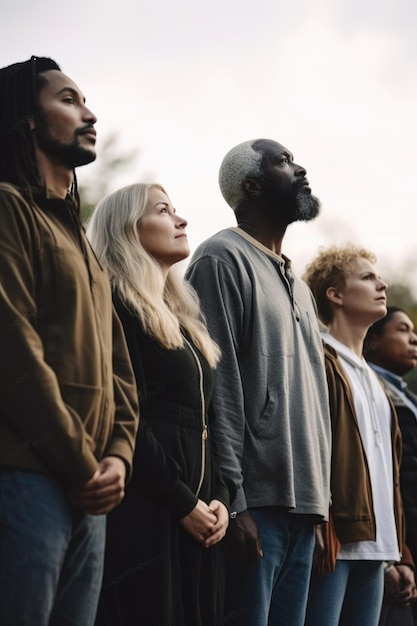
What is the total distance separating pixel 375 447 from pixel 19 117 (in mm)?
2615

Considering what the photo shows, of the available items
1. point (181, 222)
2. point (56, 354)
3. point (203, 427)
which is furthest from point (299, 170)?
point (56, 354)

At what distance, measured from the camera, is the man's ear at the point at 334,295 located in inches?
218

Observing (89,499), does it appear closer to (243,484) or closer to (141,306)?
(141,306)

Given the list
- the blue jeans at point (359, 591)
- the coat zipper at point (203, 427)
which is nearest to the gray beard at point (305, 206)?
the coat zipper at point (203, 427)

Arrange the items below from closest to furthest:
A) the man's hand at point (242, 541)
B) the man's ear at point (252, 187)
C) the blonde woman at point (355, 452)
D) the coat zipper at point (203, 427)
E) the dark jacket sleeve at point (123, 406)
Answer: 1. the dark jacket sleeve at point (123, 406)
2. the coat zipper at point (203, 427)
3. the man's hand at point (242, 541)
4. the blonde woman at point (355, 452)
5. the man's ear at point (252, 187)

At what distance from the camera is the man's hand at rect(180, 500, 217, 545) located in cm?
343

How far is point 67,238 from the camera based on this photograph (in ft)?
10.0

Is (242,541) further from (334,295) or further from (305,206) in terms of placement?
(334,295)

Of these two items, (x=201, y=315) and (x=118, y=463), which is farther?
(x=201, y=315)

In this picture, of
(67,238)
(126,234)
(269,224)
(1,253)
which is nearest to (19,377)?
(1,253)

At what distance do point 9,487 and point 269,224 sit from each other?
7.70ft

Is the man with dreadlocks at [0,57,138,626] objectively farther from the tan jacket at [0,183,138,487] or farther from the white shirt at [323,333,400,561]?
the white shirt at [323,333,400,561]

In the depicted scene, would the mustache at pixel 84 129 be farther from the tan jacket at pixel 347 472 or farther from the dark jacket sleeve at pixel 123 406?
the tan jacket at pixel 347 472

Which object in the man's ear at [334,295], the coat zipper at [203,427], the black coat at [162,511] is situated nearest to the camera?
the black coat at [162,511]
